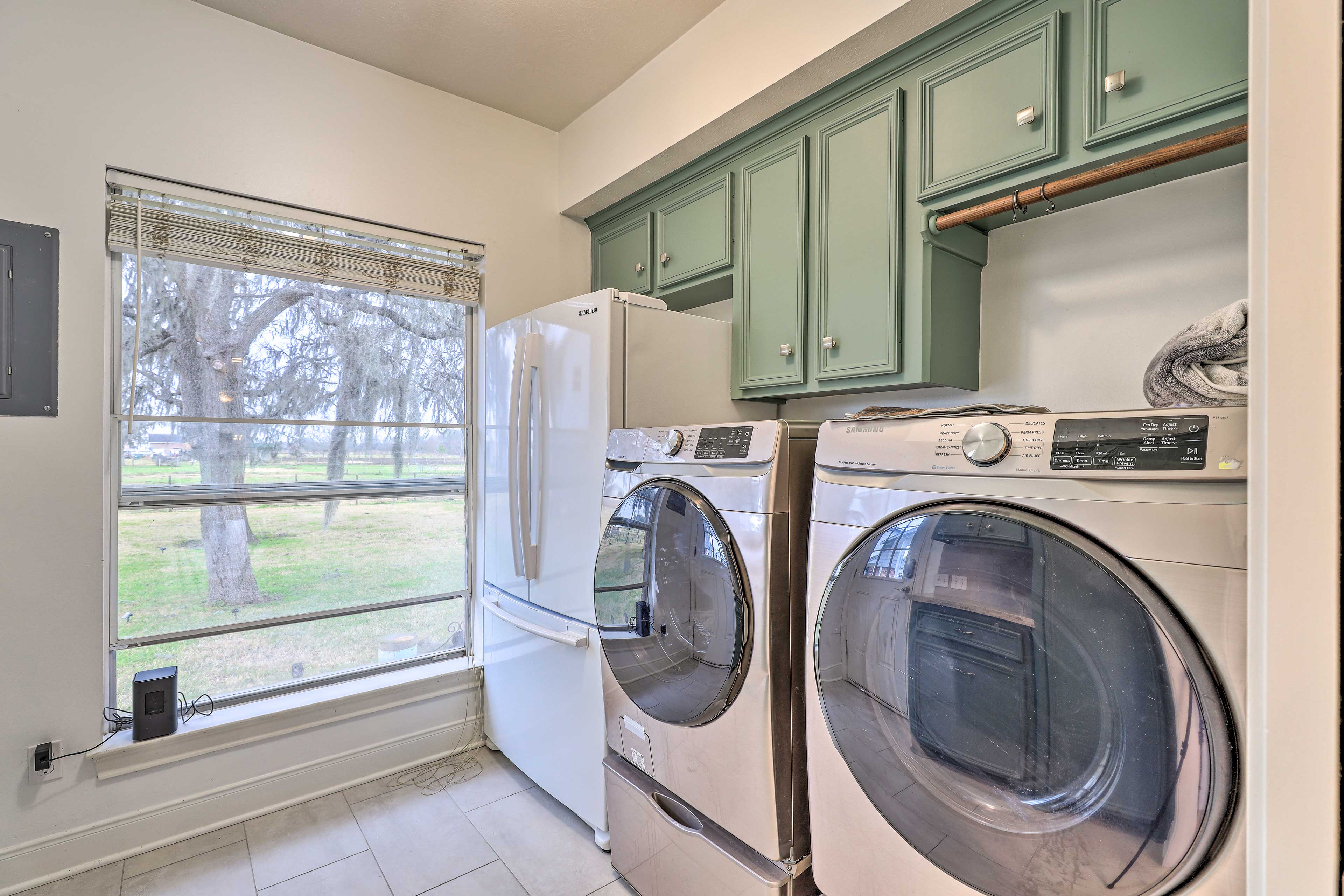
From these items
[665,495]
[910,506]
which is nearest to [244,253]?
[665,495]

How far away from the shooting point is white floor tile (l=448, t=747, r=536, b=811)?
225cm

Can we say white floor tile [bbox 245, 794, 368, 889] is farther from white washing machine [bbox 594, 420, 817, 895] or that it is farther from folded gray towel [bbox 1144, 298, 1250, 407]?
folded gray towel [bbox 1144, 298, 1250, 407]

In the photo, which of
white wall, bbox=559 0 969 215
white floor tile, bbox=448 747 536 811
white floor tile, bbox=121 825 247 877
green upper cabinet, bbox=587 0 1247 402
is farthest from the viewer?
white floor tile, bbox=448 747 536 811

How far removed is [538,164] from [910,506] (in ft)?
8.37

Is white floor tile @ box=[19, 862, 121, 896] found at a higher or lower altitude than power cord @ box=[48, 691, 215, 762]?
lower

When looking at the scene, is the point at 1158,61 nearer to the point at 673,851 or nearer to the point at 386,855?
the point at 673,851

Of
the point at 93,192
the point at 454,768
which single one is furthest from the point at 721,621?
the point at 93,192

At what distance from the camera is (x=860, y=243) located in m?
1.84

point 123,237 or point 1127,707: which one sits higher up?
point 123,237

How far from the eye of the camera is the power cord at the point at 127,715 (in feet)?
6.30

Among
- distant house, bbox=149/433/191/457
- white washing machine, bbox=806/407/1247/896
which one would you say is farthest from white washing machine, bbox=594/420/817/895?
distant house, bbox=149/433/191/457

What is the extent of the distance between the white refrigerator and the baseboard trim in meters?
0.38

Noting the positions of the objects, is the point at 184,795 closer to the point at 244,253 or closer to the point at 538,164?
the point at 244,253

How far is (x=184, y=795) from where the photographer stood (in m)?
2.05
